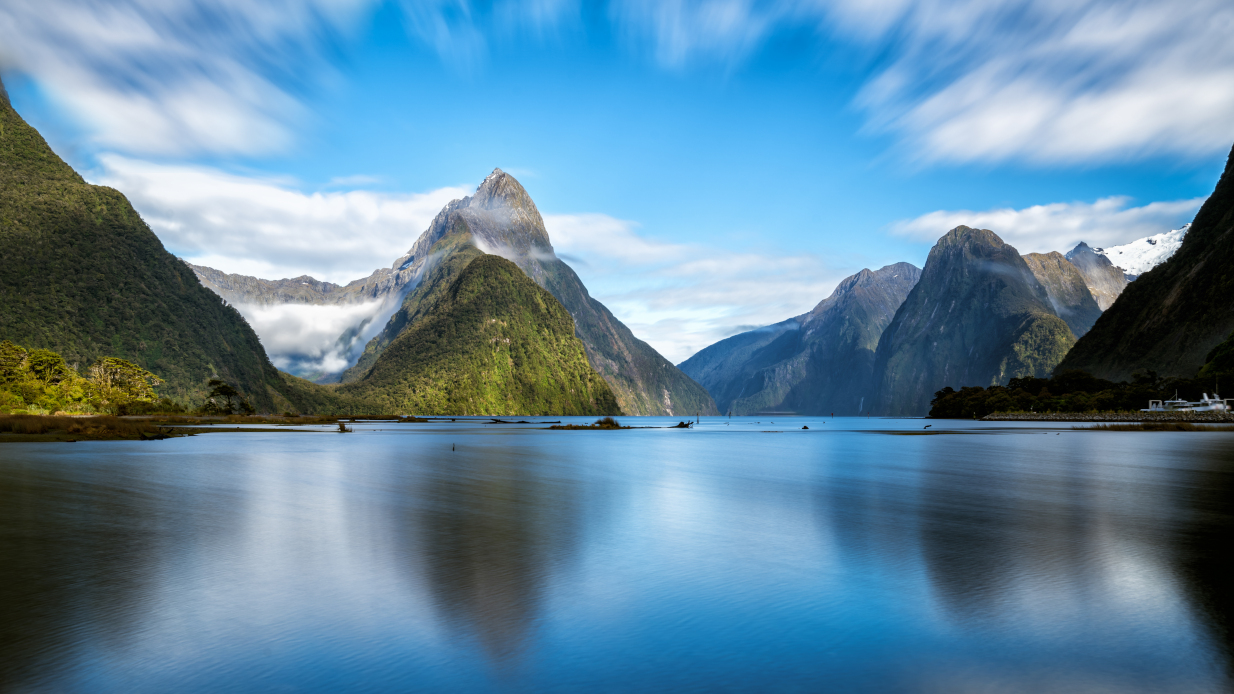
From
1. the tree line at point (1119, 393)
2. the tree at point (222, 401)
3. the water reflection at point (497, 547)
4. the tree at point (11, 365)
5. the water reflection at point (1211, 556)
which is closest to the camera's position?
the water reflection at point (1211, 556)

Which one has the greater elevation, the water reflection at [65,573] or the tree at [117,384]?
the tree at [117,384]

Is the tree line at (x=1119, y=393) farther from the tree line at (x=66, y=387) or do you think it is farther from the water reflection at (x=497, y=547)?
the tree line at (x=66, y=387)

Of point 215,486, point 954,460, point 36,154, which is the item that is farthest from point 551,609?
point 36,154

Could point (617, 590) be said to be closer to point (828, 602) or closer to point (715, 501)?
point (828, 602)

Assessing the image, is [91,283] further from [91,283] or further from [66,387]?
[66,387]

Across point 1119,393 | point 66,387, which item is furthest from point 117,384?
point 1119,393

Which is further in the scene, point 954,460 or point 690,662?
point 954,460

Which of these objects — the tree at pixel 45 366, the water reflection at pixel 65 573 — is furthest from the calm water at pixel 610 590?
the tree at pixel 45 366
